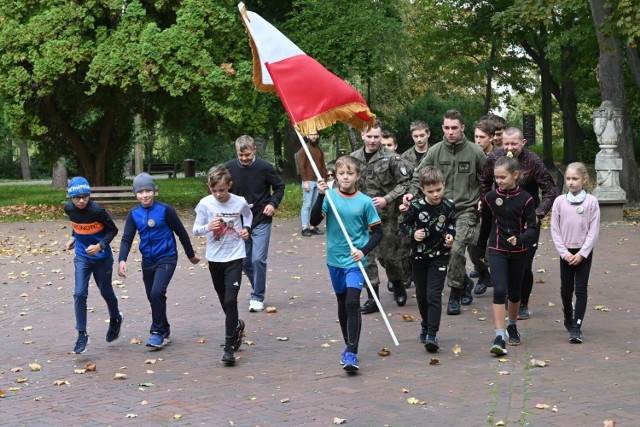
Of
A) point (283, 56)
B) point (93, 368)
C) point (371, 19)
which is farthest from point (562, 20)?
point (93, 368)

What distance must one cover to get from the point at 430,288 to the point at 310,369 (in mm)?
1297

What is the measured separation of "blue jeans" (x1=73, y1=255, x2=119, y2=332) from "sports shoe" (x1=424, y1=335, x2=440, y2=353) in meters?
2.87

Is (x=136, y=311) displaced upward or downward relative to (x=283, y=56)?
downward

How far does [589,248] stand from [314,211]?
7.91ft

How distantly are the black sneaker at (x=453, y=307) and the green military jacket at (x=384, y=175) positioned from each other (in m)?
1.12

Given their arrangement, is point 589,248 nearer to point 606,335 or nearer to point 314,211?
point 606,335

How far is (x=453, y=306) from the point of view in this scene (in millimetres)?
10156

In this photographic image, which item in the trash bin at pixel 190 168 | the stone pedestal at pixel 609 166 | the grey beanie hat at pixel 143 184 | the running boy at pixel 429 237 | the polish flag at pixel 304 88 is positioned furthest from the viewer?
the trash bin at pixel 190 168

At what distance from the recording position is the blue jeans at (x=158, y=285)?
888 cm

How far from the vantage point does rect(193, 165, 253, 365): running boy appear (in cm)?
853

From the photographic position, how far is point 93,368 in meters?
8.16

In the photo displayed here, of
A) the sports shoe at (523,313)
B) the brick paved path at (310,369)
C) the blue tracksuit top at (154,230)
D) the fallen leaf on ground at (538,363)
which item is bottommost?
the brick paved path at (310,369)

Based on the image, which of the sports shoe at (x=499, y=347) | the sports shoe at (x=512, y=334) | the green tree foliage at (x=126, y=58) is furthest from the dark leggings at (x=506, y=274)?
the green tree foliage at (x=126, y=58)

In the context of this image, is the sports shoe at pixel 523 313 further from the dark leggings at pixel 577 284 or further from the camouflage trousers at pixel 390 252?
the camouflage trousers at pixel 390 252
